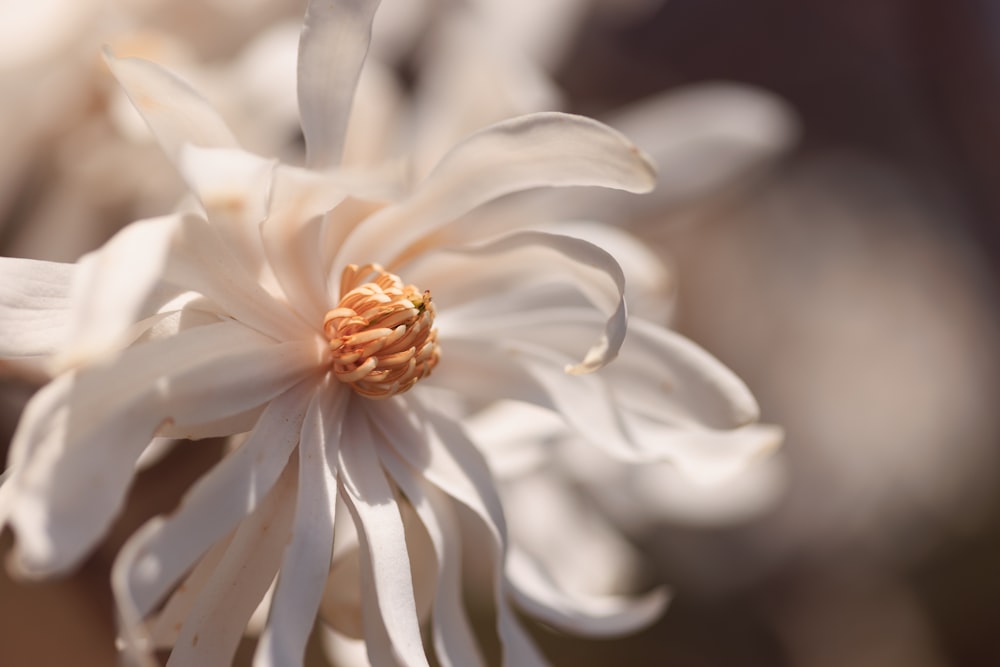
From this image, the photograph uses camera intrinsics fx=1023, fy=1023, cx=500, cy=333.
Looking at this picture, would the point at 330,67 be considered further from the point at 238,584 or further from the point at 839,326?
the point at 839,326

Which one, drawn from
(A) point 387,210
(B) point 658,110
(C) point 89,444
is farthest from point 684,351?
(B) point 658,110

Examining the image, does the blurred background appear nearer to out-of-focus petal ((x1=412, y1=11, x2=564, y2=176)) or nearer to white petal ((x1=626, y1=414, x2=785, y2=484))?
out-of-focus petal ((x1=412, y1=11, x2=564, y2=176))

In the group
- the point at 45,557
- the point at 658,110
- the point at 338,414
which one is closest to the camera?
the point at 45,557

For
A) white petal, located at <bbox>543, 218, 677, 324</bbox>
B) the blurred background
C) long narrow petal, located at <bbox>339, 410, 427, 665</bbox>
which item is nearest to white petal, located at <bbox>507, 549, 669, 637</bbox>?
long narrow petal, located at <bbox>339, 410, 427, 665</bbox>

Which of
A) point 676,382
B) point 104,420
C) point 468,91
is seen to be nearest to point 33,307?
point 104,420

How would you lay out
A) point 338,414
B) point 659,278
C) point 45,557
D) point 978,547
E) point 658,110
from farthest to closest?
point 978,547 < point 658,110 < point 659,278 < point 338,414 < point 45,557

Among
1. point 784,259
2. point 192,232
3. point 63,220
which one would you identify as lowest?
point 784,259

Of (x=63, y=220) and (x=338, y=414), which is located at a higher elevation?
(x=338, y=414)

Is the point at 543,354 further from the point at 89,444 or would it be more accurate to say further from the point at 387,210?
the point at 89,444
